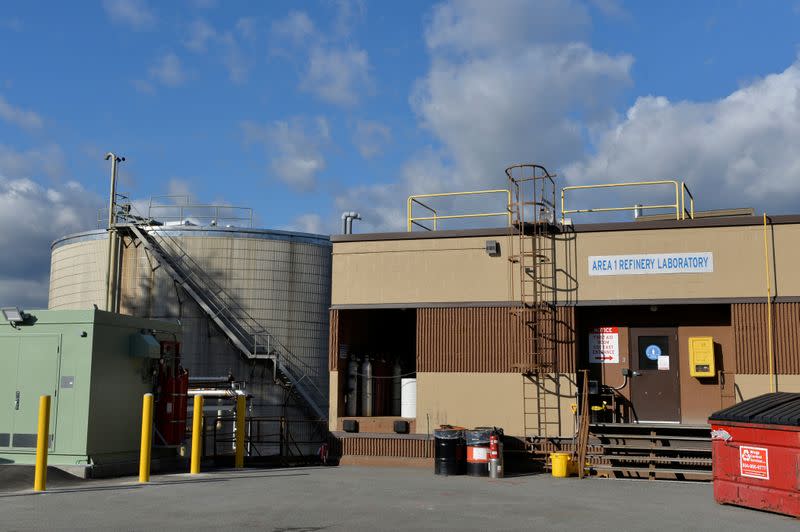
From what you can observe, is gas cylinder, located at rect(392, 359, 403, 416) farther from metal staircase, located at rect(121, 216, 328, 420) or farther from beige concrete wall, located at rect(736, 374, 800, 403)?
beige concrete wall, located at rect(736, 374, 800, 403)

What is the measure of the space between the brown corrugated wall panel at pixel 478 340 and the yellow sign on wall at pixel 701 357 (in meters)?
2.85

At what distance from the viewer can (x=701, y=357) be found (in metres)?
19.2

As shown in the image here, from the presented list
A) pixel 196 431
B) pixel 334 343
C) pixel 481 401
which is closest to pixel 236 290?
pixel 334 343

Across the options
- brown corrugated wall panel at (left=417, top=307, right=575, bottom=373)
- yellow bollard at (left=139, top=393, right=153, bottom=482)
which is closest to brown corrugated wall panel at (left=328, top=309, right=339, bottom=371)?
brown corrugated wall panel at (left=417, top=307, right=575, bottom=373)

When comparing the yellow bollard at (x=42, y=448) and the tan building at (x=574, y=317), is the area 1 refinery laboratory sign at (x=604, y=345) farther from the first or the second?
the yellow bollard at (x=42, y=448)

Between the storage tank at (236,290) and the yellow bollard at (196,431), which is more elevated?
the storage tank at (236,290)

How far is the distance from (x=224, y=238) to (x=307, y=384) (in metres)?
6.12

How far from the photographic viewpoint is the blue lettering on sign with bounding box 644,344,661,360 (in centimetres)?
2003

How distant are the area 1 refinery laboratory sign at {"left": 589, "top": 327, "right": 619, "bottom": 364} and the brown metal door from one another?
42 cm

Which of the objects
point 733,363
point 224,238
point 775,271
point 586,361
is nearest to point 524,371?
point 586,361

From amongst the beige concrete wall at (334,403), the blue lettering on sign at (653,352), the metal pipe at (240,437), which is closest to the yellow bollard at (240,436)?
the metal pipe at (240,437)

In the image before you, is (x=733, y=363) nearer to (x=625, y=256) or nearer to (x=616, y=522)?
(x=625, y=256)

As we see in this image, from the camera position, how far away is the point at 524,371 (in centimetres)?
1962

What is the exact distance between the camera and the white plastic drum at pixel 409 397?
2097 centimetres
